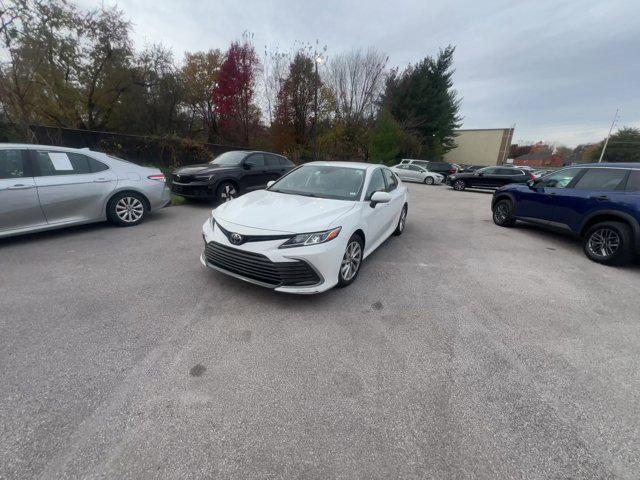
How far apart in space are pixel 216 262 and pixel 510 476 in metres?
3.05

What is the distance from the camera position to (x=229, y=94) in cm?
1925

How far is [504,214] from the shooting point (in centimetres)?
705

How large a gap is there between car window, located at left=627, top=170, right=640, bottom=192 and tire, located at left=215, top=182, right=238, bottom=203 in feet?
26.6

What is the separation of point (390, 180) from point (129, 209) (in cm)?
515

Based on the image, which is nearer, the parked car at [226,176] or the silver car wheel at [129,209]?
the silver car wheel at [129,209]

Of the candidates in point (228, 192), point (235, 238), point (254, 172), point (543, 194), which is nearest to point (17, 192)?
point (235, 238)

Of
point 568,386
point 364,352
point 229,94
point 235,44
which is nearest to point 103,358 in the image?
point 364,352

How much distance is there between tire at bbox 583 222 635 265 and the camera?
179 inches

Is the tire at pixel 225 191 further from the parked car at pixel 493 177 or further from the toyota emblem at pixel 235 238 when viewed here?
the parked car at pixel 493 177

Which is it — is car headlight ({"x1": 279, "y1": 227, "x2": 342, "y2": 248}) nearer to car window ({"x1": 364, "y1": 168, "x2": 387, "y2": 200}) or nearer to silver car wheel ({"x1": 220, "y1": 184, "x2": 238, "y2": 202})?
car window ({"x1": 364, "y1": 168, "x2": 387, "y2": 200})

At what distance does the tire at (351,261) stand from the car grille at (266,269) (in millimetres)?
489

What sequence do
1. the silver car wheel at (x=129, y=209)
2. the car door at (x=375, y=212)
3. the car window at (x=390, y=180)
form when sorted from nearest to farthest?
the car door at (x=375, y=212) → the car window at (x=390, y=180) → the silver car wheel at (x=129, y=209)

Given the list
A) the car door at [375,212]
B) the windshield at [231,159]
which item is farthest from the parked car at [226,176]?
the car door at [375,212]

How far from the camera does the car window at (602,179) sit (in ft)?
15.9
